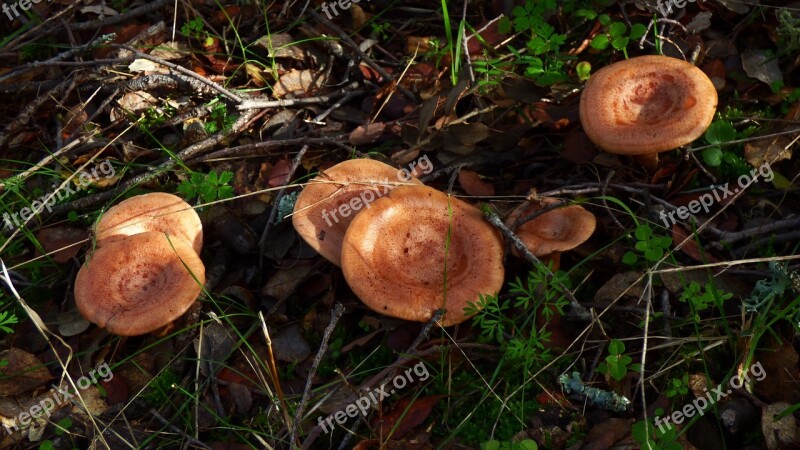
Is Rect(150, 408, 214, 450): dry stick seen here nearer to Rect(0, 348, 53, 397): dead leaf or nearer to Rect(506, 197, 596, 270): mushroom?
Rect(0, 348, 53, 397): dead leaf

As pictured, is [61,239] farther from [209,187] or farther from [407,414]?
[407,414]

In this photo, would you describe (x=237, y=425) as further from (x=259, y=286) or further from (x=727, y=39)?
(x=727, y=39)

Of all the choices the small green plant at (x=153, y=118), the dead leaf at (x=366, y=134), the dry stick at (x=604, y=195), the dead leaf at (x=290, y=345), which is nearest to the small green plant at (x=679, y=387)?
the dry stick at (x=604, y=195)

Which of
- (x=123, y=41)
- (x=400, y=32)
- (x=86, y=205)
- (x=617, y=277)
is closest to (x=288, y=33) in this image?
(x=400, y=32)

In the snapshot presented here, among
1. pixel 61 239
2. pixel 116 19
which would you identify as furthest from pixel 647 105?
pixel 116 19

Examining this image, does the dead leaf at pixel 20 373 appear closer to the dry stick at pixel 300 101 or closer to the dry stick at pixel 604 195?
the dry stick at pixel 300 101

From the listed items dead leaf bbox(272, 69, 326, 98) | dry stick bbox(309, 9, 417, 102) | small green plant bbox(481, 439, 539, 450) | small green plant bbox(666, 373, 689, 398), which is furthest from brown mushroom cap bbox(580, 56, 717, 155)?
dead leaf bbox(272, 69, 326, 98)
